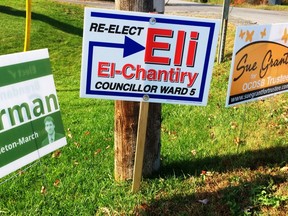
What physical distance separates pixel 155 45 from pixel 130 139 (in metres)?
0.98

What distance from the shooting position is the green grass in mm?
3160

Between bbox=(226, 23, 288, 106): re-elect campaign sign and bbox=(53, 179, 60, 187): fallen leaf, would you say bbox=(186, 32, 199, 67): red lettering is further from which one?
bbox=(53, 179, 60, 187): fallen leaf

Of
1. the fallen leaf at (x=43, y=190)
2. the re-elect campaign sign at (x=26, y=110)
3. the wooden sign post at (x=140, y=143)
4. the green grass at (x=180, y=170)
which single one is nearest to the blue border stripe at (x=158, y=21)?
the wooden sign post at (x=140, y=143)

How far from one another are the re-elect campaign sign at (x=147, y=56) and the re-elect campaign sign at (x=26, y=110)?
0.31m

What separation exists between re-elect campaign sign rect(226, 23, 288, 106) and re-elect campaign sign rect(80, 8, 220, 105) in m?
0.72

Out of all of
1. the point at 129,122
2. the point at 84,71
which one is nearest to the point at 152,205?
the point at 129,122

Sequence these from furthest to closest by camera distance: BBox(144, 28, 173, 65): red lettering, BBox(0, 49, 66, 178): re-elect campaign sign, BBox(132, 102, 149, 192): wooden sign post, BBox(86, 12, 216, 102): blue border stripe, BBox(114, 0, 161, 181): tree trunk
Answer: BBox(114, 0, 161, 181): tree trunk → BBox(132, 102, 149, 192): wooden sign post → BBox(144, 28, 173, 65): red lettering → BBox(86, 12, 216, 102): blue border stripe → BBox(0, 49, 66, 178): re-elect campaign sign

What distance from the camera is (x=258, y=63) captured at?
154 inches

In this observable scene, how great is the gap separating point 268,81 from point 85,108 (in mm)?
3308

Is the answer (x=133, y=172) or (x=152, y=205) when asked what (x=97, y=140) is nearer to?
(x=133, y=172)

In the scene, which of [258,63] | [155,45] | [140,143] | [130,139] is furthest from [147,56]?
[258,63]

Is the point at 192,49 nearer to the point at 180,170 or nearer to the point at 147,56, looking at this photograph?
the point at 147,56

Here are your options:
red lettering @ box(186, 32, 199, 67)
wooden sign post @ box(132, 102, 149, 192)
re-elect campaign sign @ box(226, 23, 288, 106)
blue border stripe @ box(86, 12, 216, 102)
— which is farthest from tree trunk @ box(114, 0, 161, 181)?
re-elect campaign sign @ box(226, 23, 288, 106)

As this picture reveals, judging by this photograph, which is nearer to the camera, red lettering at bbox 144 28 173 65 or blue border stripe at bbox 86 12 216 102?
blue border stripe at bbox 86 12 216 102
